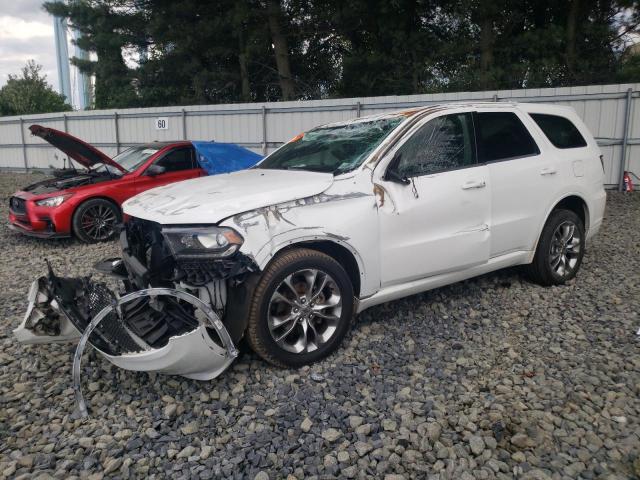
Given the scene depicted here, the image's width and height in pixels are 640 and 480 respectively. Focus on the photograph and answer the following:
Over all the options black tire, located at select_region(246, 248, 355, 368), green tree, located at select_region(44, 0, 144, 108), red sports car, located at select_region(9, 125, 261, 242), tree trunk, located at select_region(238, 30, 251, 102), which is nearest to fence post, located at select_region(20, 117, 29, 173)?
green tree, located at select_region(44, 0, 144, 108)

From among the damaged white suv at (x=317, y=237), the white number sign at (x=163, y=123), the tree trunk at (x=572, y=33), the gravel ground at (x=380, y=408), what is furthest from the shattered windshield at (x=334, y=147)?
the tree trunk at (x=572, y=33)

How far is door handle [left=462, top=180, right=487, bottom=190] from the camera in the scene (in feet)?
12.7

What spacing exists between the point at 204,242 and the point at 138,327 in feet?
2.24

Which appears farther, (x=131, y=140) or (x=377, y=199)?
(x=131, y=140)

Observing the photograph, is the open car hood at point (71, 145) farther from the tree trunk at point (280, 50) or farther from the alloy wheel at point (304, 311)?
the tree trunk at point (280, 50)

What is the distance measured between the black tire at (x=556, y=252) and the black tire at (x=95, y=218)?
552cm

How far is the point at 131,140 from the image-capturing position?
56.2 ft

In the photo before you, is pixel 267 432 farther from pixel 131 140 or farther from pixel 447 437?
pixel 131 140

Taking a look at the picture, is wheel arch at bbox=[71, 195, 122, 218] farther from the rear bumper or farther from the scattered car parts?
the rear bumper

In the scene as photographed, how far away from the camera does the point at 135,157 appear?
26.6 feet

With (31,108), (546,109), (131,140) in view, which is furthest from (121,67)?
(546,109)

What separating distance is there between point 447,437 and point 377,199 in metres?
1.56

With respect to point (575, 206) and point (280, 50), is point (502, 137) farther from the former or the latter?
point (280, 50)

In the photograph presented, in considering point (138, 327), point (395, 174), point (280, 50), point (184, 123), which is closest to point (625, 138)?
point (395, 174)
